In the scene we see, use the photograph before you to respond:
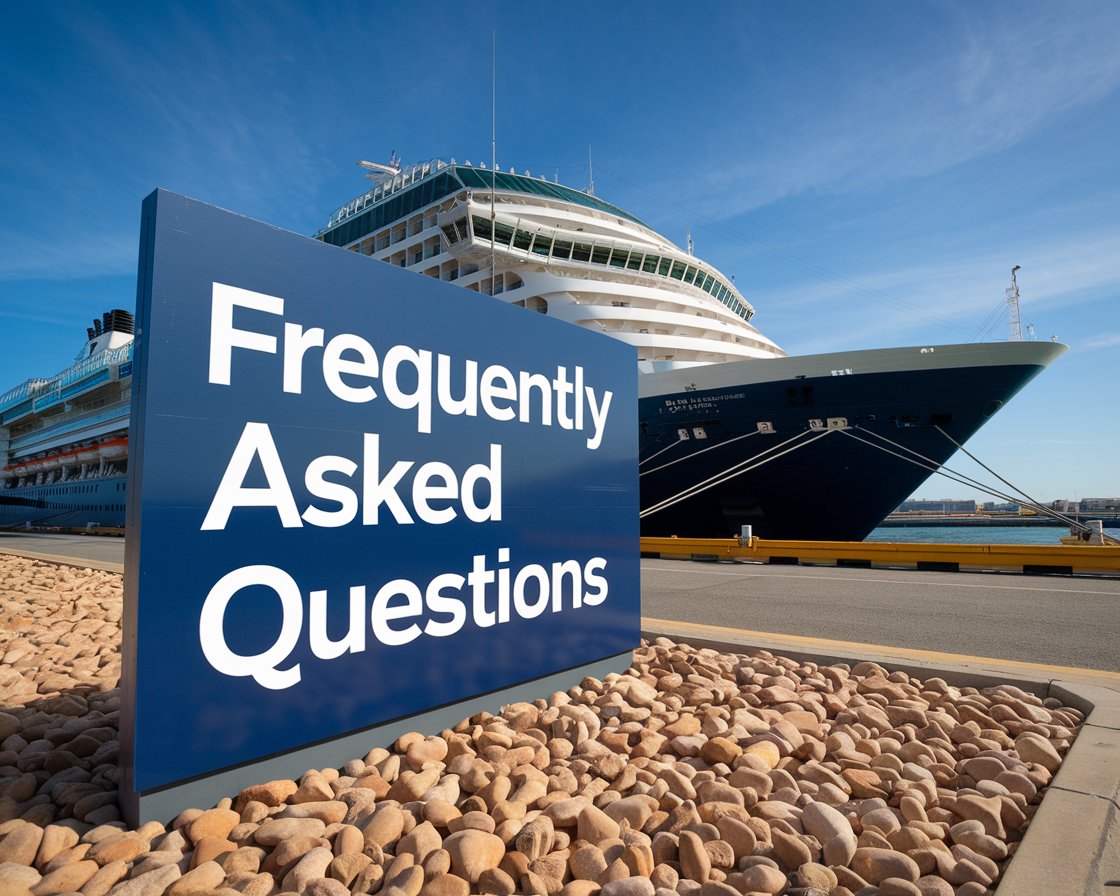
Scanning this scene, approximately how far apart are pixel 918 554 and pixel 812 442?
10.8ft

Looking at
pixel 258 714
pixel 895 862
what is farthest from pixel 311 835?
pixel 895 862

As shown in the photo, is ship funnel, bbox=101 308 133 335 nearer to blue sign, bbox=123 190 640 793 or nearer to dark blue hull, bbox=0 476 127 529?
dark blue hull, bbox=0 476 127 529

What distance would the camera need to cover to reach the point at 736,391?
44.2 ft

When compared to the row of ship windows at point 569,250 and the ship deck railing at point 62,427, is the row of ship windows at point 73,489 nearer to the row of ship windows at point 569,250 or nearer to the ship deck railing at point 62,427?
the ship deck railing at point 62,427

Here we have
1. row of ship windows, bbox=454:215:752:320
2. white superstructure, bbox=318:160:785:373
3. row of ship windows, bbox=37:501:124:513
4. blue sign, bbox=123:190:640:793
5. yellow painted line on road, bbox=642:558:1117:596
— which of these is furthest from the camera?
row of ship windows, bbox=37:501:124:513

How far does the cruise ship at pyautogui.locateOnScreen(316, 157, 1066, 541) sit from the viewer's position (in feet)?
41.2

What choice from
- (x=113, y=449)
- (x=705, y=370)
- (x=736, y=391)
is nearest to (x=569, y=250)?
(x=705, y=370)

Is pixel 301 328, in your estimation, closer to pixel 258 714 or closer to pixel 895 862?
pixel 258 714

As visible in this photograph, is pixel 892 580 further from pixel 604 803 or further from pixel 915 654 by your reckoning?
pixel 604 803

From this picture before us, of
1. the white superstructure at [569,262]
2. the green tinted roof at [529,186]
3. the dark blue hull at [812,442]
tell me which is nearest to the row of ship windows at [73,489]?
the white superstructure at [569,262]

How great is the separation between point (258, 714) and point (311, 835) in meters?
0.45

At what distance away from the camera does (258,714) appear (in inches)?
86.4

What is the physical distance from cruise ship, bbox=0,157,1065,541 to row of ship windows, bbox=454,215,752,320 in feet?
0.16

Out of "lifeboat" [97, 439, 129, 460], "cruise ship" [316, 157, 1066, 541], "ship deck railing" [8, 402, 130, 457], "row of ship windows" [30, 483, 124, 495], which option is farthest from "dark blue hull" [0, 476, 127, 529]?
"cruise ship" [316, 157, 1066, 541]
